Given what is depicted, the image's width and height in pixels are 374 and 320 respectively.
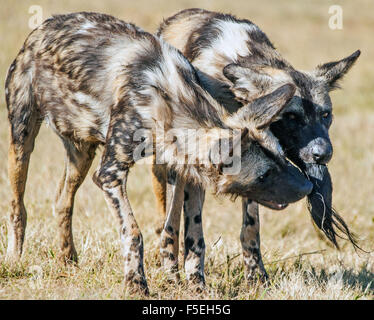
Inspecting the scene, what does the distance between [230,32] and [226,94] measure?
0.64m

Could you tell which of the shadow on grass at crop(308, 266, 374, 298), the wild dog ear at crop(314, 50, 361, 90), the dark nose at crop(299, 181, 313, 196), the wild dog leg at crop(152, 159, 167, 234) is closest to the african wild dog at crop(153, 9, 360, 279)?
the wild dog ear at crop(314, 50, 361, 90)

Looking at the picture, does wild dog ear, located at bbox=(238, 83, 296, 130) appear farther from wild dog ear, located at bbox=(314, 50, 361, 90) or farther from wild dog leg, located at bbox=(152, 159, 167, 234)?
wild dog leg, located at bbox=(152, 159, 167, 234)

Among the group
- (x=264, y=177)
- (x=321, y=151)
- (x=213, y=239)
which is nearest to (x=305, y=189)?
(x=264, y=177)

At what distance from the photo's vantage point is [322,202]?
4.97 meters

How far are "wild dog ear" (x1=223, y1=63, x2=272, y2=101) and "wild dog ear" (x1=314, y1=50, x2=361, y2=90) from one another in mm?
547

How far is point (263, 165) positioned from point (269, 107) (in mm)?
368

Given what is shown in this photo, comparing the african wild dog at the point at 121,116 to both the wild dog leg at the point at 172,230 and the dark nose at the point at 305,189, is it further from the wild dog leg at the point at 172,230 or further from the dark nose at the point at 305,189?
the wild dog leg at the point at 172,230

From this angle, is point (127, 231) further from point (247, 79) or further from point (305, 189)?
point (247, 79)

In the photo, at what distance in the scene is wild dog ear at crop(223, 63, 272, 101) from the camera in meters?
4.89

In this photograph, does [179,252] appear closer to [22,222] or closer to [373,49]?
[22,222]

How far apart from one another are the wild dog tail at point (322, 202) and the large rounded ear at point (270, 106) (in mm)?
779

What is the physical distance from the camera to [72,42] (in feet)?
16.5
